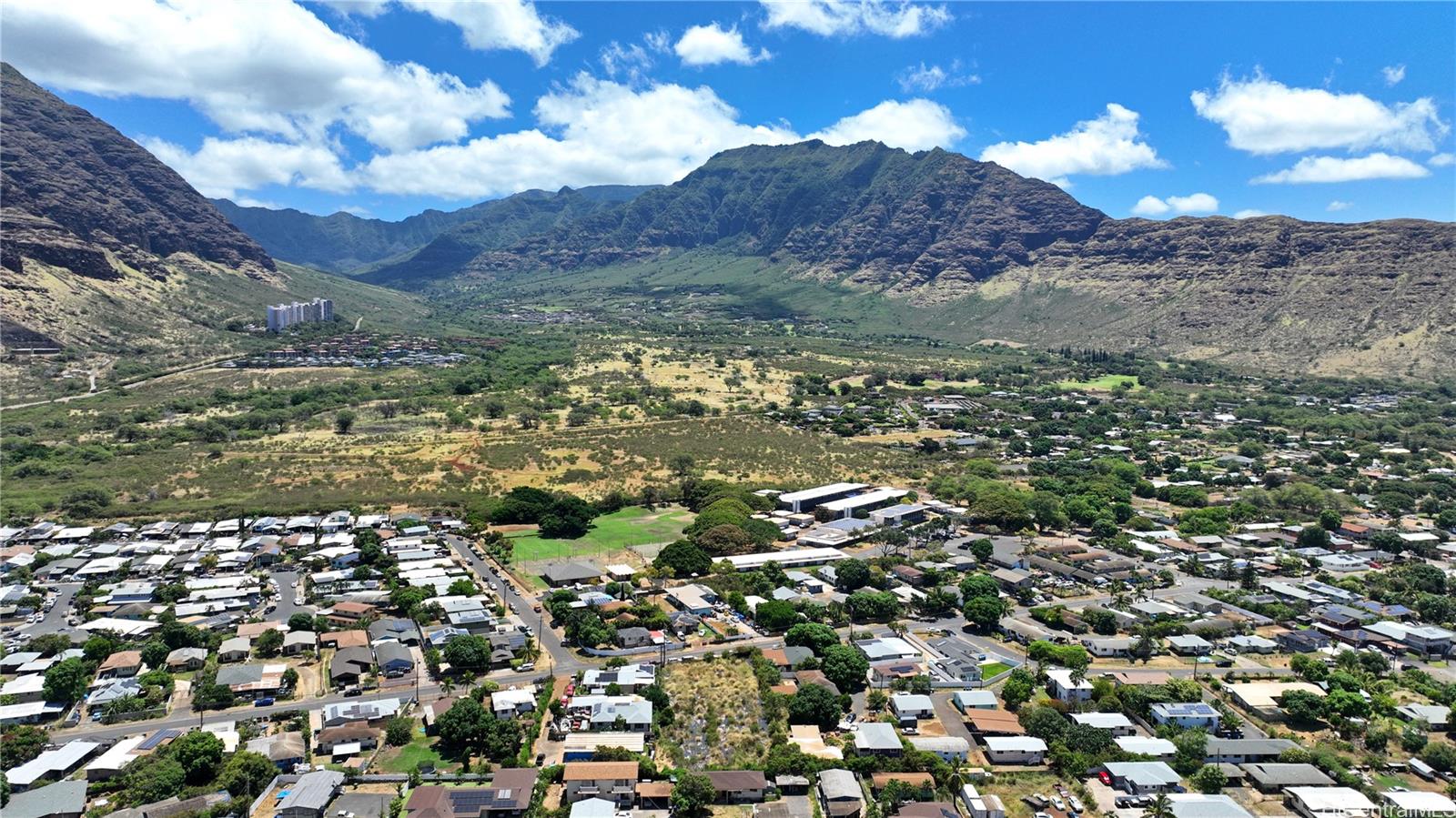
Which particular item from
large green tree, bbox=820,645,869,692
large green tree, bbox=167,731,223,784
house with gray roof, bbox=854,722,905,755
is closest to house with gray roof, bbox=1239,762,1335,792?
house with gray roof, bbox=854,722,905,755

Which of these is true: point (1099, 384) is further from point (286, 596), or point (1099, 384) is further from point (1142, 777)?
point (286, 596)

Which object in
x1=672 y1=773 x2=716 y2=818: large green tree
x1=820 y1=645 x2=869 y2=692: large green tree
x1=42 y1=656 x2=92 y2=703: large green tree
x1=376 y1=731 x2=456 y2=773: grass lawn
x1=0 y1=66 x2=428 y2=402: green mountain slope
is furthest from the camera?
x1=0 y1=66 x2=428 y2=402: green mountain slope

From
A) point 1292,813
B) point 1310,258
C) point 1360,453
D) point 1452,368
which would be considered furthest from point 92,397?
point 1310,258

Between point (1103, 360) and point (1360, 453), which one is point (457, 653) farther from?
point (1103, 360)

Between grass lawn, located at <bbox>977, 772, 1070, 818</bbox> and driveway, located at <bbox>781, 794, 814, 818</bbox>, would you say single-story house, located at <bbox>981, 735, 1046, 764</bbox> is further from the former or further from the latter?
driveway, located at <bbox>781, 794, 814, 818</bbox>

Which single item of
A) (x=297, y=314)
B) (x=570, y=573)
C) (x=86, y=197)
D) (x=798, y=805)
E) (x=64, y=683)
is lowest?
(x=798, y=805)

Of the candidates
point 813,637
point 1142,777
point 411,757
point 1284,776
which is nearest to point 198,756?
point 411,757

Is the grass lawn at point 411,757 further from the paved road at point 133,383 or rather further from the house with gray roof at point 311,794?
the paved road at point 133,383
